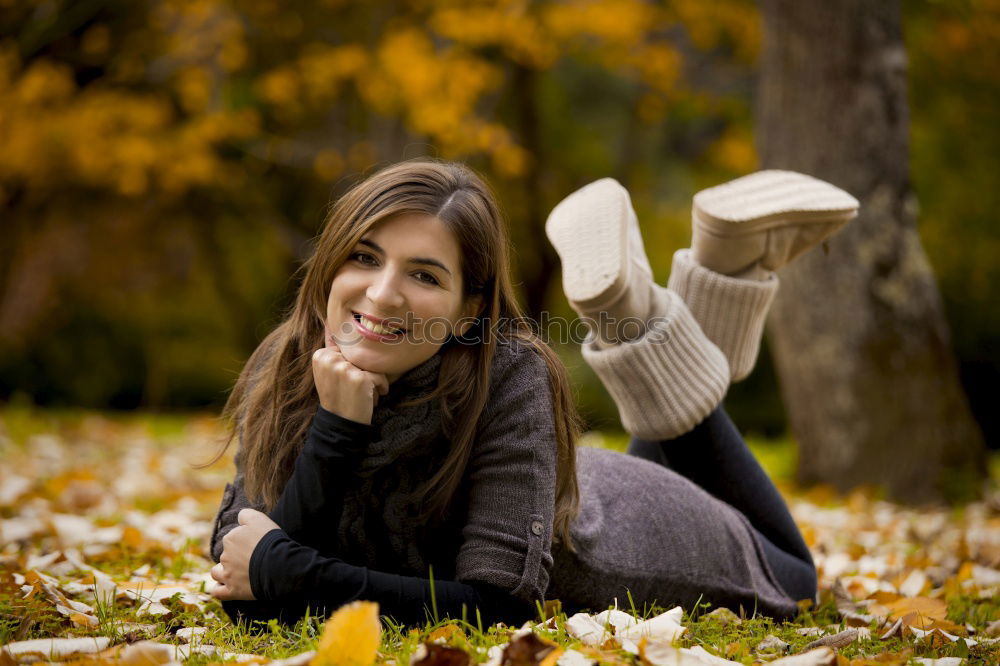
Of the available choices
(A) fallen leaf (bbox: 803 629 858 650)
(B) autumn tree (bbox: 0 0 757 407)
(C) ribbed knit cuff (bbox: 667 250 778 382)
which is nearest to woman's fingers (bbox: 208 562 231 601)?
(A) fallen leaf (bbox: 803 629 858 650)

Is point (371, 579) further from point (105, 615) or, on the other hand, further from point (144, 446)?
point (144, 446)

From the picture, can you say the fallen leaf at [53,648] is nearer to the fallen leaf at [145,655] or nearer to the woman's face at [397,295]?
the fallen leaf at [145,655]

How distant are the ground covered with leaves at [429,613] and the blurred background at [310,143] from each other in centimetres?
338

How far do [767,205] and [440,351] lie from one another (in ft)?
3.55

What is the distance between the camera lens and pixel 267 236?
10172 mm

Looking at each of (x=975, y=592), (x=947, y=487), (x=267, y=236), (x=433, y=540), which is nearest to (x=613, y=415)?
(x=947, y=487)

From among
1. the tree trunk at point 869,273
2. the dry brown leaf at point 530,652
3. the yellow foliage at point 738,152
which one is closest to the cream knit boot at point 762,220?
the dry brown leaf at point 530,652

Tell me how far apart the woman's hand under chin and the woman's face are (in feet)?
1.24

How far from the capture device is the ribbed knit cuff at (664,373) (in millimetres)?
2344

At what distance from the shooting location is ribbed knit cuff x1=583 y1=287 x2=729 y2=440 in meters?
2.34

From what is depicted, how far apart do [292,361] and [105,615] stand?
25.9 inches

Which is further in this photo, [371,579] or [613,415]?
[613,415]

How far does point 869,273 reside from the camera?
4750 mm

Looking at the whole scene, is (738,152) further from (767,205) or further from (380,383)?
(380,383)
